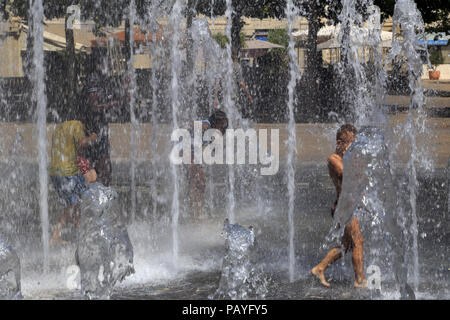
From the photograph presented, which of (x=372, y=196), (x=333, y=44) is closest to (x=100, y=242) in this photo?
(x=372, y=196)

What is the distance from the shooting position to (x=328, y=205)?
8711 millimetres

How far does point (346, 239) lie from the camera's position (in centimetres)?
549

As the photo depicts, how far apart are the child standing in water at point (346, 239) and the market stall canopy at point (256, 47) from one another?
78.0ft

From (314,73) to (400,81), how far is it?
1326 centimetres

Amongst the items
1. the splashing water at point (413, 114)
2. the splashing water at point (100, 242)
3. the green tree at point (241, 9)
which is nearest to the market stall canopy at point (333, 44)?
the splashing water at point (413, 114)

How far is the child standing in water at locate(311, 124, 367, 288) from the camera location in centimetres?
540

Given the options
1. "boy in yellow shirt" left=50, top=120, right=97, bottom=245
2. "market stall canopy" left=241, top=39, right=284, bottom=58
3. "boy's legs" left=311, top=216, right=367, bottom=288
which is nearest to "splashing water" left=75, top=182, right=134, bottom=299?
"boy in yellow shirt" left=50, top=120, right=97, bottom=245

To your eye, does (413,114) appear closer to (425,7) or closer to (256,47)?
(425,7)

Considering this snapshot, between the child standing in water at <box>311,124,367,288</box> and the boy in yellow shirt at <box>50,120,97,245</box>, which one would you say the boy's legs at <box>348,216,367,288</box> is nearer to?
the child standing in water at <box>311,124,367,288</box>

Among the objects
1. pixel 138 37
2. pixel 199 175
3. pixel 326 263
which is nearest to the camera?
pixel 326 263

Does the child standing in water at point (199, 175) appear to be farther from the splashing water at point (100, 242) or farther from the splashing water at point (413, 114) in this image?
the splashing water at point (100, 242)

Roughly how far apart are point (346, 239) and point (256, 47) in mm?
24696

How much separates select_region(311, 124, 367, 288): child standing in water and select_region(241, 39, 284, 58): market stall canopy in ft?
78.0

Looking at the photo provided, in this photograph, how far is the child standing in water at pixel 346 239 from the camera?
540 cm
